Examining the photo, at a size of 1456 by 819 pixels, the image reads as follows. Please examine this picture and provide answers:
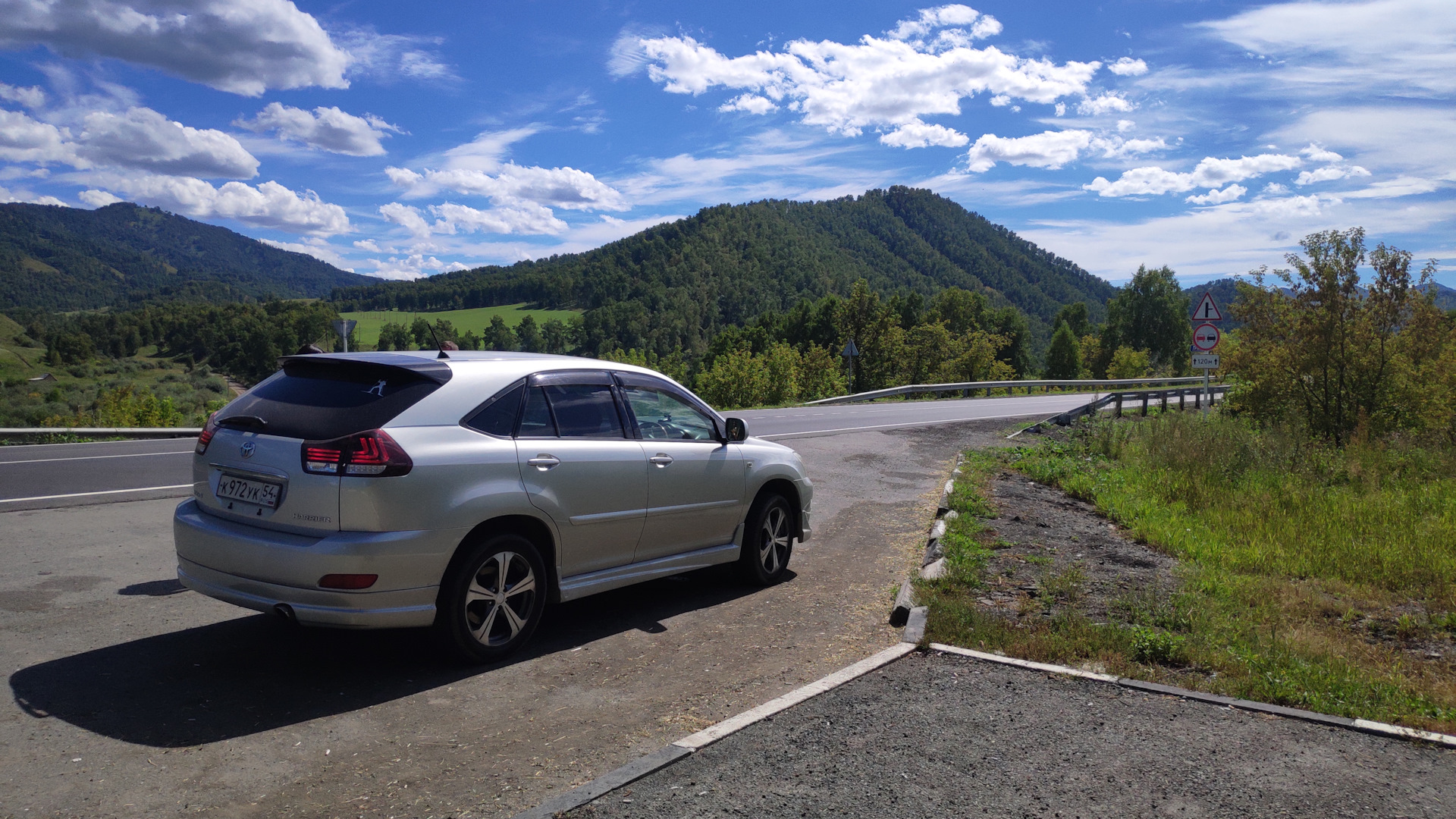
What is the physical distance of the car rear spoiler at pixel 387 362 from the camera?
15.7ft

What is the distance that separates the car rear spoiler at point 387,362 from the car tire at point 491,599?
3.15ft

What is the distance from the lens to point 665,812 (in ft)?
10.3

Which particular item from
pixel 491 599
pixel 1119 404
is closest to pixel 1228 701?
pixel 491 599

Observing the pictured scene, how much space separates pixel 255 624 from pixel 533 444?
215cm

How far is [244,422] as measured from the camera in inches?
186

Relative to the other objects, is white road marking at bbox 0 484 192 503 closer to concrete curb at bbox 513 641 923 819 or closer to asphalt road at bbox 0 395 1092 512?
asphalt road at bbox 0 395 1092 512

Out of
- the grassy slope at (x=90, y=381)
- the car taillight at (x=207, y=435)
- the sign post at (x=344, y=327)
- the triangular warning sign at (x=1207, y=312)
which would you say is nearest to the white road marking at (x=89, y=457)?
the sign post at (x=344, y=327)

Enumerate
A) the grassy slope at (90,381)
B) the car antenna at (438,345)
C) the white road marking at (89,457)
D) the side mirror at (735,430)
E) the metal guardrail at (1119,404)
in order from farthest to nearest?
the grassy slope at (90,381)
the metal guardrail at (1119,404)
the white road marking at (89,457)
the side mirror at (735,430)
the car antenna at (438,345)

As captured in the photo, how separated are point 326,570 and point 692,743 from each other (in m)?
1.95

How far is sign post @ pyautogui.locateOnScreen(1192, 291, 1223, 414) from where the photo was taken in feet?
61.1

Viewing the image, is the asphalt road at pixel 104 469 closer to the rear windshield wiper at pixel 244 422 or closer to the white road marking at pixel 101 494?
the white road marking at pixel 101 494

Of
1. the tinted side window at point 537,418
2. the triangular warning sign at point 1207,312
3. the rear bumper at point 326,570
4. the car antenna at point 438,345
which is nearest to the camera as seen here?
the rear bumper at point 326,570

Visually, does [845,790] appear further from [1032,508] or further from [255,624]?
[1032,508]

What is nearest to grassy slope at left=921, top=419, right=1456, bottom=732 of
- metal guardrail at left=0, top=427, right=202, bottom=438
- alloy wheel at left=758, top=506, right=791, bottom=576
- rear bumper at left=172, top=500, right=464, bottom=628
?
alloy wheel at left=758, top=506, right=791, bottom=576
